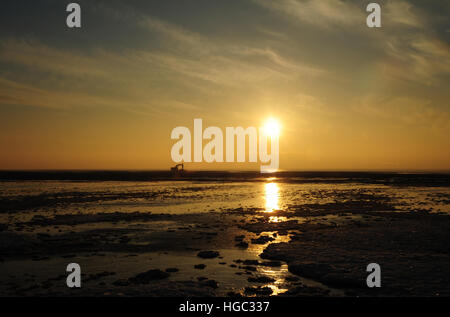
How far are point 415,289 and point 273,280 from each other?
474 centimetres

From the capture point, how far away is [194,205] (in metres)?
34.1

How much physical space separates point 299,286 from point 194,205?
78.1ft

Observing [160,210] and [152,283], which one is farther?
[160,210]

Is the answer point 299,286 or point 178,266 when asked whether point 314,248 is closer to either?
point 299,286

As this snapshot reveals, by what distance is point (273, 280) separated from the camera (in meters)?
11.6

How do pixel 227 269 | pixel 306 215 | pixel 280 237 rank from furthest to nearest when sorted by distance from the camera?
pixel 306 215, pixel 280 237, pixel 227 269

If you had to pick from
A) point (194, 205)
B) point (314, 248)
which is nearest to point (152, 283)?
point (314, 248)

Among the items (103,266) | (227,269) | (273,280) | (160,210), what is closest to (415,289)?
(273,280)
